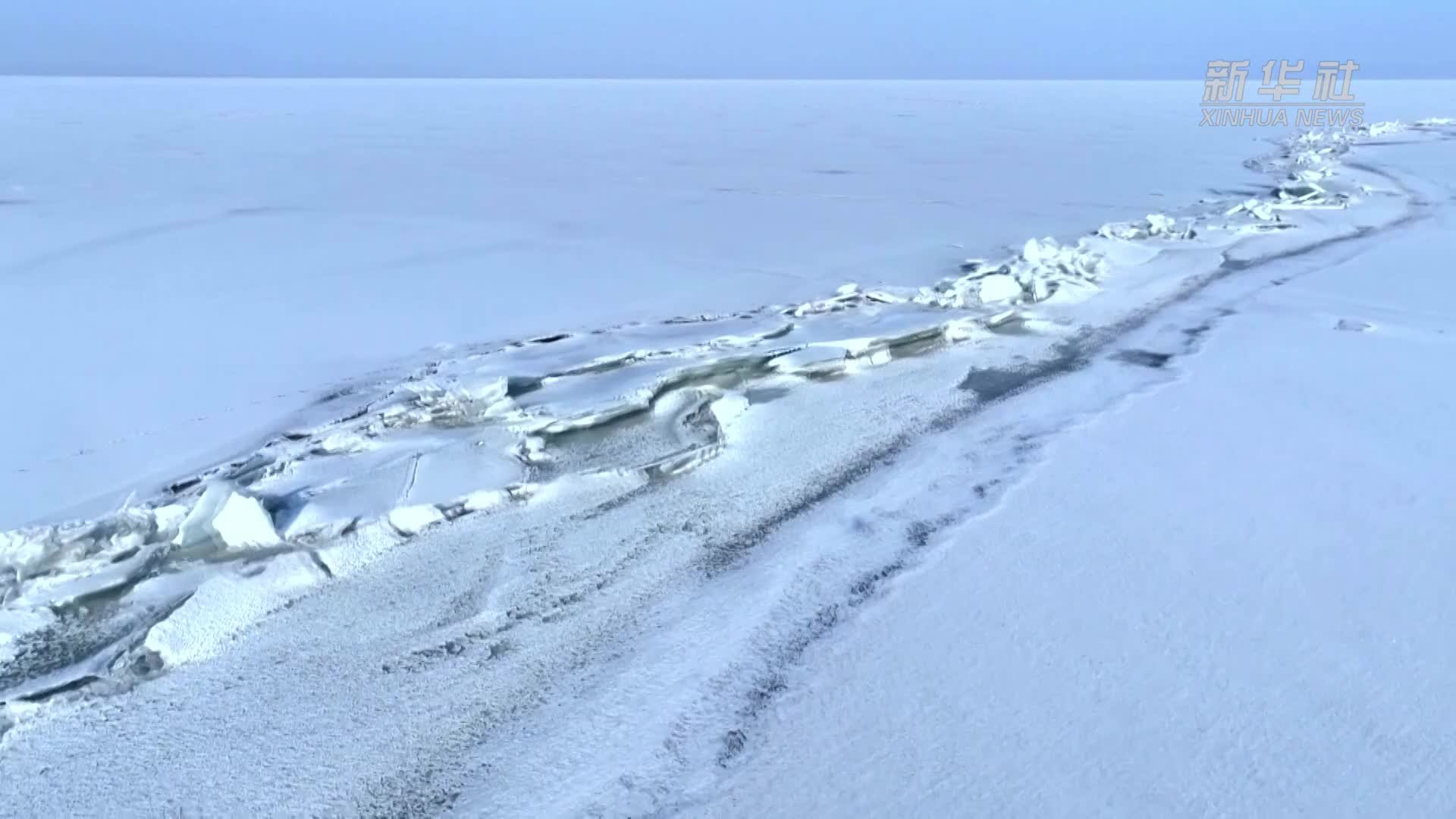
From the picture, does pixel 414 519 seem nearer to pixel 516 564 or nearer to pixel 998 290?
pixel 516 564

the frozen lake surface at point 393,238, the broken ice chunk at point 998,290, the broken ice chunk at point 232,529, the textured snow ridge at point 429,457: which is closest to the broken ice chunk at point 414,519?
the textured snow ridge at point 429,457

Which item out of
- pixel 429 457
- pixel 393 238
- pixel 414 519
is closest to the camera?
pixel 414 519

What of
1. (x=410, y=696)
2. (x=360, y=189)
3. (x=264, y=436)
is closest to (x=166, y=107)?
(x=360, y=189)

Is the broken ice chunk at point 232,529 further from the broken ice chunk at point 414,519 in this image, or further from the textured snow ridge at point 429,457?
the broken ice chunk at point 414,519

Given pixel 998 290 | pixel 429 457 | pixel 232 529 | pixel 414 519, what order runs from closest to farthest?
1. pixel 232 529
2. pixel 414 519
3. pixel 429 457
4. pixel 998 290

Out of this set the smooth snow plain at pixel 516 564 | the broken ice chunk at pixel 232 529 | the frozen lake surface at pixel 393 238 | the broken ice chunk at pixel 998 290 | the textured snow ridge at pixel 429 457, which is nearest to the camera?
the smooth snow plain at pixel 516 564

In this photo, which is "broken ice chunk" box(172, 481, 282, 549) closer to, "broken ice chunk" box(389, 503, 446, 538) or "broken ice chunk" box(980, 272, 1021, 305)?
"broken ice chunk" box(389, 503, 446, 538)

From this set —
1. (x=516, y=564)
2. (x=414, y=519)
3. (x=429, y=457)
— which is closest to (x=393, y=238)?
(x=429, y=457)

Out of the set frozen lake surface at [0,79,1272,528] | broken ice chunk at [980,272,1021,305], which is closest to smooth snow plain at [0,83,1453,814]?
frozen lake surface at [0,79,1272,528]
